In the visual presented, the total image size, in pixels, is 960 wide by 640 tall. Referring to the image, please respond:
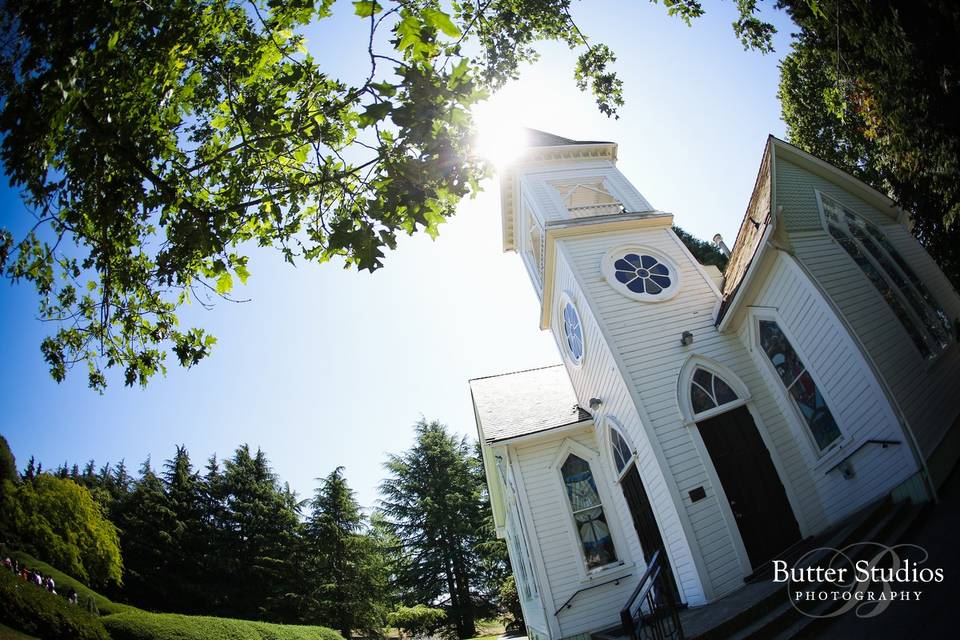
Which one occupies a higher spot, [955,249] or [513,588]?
[955,249]

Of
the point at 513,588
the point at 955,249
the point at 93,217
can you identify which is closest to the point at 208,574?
the point at 513,588

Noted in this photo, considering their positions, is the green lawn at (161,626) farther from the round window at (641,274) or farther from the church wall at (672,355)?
the round window at (641,274)

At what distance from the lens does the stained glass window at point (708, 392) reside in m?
8.56

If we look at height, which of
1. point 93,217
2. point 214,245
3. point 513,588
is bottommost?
point 513,588

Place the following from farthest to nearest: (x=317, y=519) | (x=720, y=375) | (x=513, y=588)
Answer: (x=317, y=519)
(x=513, y=588)
(x=720, y=375)

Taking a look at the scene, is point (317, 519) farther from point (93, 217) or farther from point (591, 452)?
point (93, 217)

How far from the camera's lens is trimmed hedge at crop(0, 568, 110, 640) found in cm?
1041

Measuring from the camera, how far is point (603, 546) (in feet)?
32.3

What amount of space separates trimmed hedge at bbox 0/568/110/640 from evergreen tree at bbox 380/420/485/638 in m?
18.2

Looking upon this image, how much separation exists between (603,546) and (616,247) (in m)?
7.53

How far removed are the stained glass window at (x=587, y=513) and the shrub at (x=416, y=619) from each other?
19578mm

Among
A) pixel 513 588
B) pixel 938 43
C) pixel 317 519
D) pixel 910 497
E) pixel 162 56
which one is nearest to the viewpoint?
pixel 162 56

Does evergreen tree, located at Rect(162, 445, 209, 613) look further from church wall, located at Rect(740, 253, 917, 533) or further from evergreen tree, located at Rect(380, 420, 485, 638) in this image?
church wall, located at Rect(740, 253, 917, 533)

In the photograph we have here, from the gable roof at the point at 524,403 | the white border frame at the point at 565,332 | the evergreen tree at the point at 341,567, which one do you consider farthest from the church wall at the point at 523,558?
the evergreen tree at the point at 341,567
